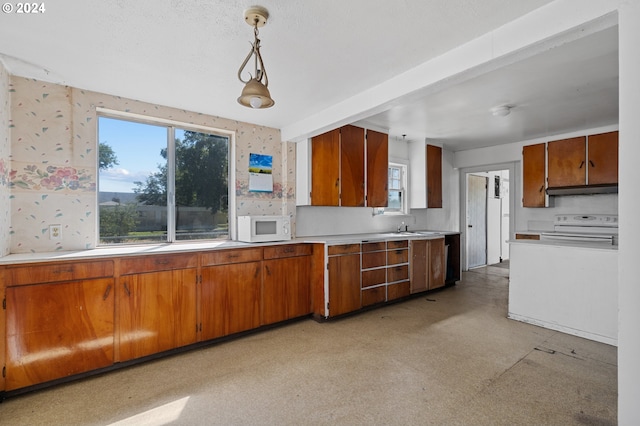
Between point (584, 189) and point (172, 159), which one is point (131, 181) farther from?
point (584, 189)

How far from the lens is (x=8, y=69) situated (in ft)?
8.30

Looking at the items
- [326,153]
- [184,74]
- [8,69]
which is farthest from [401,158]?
[8,69]

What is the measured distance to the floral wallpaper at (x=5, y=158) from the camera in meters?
2.44

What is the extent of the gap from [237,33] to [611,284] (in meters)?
4.00

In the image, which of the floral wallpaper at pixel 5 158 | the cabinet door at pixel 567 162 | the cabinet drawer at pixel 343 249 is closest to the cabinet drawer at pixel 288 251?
the cabinet drawer at pixel 343 249

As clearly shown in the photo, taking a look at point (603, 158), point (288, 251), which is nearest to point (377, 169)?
point (288, 251)

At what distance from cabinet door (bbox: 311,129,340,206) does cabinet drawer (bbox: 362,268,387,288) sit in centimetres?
102

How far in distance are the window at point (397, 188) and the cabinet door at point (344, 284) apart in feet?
6.35

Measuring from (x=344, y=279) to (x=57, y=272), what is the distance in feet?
8.97

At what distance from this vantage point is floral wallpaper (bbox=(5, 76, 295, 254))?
8.66 ft

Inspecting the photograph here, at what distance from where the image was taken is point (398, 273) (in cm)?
444

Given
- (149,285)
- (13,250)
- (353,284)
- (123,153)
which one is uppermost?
(123,153)

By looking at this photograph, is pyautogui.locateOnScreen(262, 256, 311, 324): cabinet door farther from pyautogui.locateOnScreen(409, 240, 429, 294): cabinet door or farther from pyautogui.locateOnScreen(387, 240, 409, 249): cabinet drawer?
pyautogui.locateOnScreen(409, 240, 429, 294): cabinet door

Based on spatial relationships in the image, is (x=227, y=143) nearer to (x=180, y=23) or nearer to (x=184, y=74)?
(x=184, y=74)
